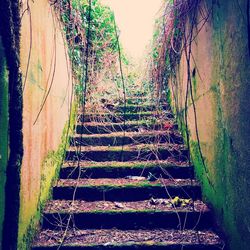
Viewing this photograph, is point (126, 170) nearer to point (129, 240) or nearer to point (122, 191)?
point (122, 191)

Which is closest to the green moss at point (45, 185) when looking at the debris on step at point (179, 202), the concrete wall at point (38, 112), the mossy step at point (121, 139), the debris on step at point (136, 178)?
the concrete wall at point (38, 112)

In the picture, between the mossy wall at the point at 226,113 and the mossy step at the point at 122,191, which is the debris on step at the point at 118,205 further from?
the mossy wall at the point at 226,113

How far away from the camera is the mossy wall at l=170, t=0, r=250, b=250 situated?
1562 mm

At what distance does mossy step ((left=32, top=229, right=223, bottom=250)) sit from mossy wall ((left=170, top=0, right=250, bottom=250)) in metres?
0.18

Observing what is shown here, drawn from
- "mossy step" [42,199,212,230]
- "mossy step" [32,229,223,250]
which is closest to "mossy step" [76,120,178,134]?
"mossy step" [42,199,212,230]

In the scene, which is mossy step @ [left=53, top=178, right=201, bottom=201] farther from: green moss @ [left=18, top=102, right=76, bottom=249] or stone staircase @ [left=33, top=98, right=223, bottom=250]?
green moss @ [left=18, top=102, right=76, bottom=249]

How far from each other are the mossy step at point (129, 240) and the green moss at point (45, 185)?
0.13m

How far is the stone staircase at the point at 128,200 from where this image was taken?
6.82 ft

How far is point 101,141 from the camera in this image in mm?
3576

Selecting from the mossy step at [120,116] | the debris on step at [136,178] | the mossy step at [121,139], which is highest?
the mossy step at [120,116]

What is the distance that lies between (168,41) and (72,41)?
1270 mm

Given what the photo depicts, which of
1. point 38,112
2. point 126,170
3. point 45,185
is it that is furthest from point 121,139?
point 38,112

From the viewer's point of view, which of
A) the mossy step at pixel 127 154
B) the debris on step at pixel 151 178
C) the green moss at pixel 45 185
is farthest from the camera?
the mossy step at pixel 127 154

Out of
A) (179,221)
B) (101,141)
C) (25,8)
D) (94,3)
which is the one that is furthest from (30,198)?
(94,3)
